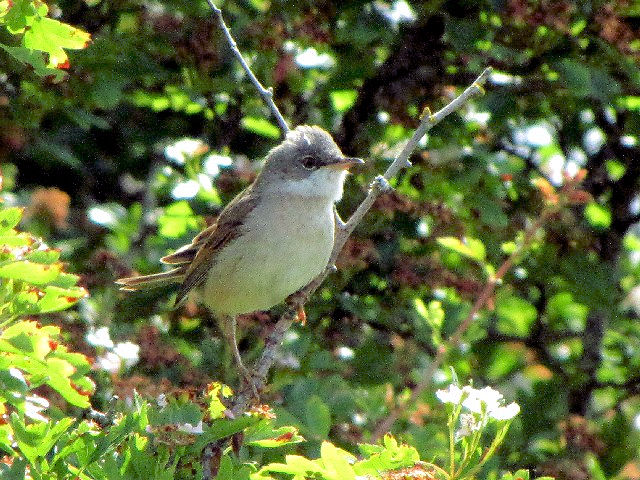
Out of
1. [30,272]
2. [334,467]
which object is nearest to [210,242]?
[30,272]

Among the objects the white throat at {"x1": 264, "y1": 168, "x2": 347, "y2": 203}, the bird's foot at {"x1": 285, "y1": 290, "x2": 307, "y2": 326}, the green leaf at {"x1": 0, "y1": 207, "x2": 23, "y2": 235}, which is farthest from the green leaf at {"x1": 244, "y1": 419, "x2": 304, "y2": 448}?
the white throat at {"x1": 264, "y1": 168, "x2": 347, "y2": 203}

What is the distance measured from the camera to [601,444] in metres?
4.19

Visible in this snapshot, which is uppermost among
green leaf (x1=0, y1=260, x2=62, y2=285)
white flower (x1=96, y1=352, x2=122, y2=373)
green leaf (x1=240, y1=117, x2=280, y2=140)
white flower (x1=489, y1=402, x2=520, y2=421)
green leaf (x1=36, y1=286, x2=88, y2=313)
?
green leaf (x1=0, y1=260, x2=62, y2=285)

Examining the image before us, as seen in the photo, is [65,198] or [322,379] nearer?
[322,379]

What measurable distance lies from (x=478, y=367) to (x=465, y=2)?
5.23 ft

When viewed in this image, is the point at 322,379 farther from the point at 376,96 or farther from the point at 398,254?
the point at 376,96

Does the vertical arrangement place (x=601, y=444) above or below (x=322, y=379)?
below

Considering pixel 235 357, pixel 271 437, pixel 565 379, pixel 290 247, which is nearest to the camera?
pixel 271 437

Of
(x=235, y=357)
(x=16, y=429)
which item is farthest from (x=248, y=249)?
(x=16, y=429)

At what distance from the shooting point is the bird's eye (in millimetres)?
4295

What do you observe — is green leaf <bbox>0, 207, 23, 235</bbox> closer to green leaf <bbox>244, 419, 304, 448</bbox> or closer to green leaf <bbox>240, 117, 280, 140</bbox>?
green leaf <bbox>244, 419, 304, 448</bbox>

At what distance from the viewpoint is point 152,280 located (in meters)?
4.38

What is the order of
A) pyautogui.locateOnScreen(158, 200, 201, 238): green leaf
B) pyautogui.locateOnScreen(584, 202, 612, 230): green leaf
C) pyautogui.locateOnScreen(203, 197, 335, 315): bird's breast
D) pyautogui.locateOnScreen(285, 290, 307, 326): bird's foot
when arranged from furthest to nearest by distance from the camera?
pyautogui.locateOnScreen(584, 202, 612, 230): green leaf
pyautogui.locateOnScreen(158, 200, 201, 238): green leaf
pyautogui.locateOnScreen(203, 197, 335, 315): bird's breast
pyautogui.locateOnScreen(285, 290, 307, 326): bird's foot

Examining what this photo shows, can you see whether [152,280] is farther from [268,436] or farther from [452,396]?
[452,396]
